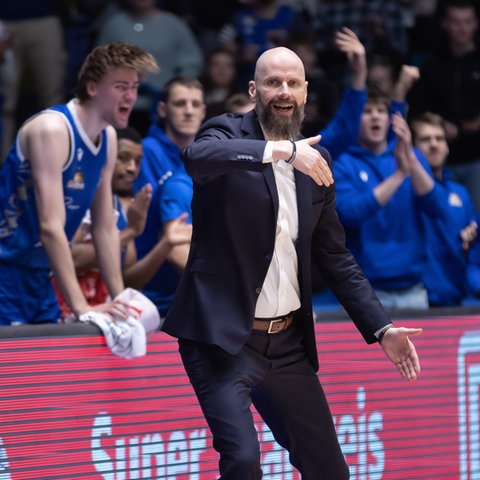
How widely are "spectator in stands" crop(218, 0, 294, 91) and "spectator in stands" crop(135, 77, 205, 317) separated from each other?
2.56 m

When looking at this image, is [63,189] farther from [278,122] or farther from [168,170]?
[278,122]

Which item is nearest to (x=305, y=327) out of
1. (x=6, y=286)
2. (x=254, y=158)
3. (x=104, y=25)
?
(x=254, y=158)

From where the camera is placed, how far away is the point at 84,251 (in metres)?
6.72

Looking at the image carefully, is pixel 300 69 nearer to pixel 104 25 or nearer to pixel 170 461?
pixel 170 461

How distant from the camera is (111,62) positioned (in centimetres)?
612

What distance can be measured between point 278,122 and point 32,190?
185 cm

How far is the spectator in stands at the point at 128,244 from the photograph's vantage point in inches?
262

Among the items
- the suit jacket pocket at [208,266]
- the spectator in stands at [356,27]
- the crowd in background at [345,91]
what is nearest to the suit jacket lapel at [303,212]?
the suit jacket pocket at [208,266]

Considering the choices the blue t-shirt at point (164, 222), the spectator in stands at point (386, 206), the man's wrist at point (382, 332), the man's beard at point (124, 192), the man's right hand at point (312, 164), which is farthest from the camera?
the spectator in stands at point (386, 206)

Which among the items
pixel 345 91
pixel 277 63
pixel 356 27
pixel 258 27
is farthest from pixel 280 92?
pixel 356 27

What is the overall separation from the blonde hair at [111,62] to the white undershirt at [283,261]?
158cm

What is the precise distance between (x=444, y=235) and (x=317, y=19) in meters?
3.82

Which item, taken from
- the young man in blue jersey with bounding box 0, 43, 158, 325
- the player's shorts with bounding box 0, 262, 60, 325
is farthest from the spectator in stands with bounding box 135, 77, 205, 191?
the player's shorts with bounding box 0, 262, 60, 325

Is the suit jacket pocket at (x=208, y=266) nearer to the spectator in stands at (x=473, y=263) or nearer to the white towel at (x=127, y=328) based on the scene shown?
the white towel at (x=127, y=328)
